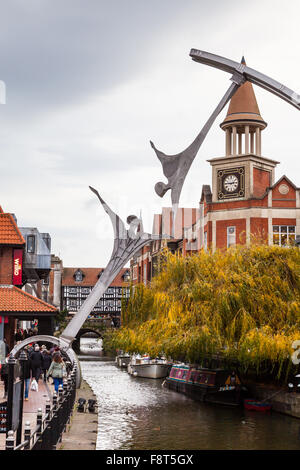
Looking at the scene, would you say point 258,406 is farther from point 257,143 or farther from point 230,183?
point 257,143

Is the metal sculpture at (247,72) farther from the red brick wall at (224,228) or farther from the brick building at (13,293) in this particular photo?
the brick building at (13,293)

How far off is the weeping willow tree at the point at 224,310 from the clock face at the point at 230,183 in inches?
629

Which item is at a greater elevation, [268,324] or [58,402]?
[268,324]

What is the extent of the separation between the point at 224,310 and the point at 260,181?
20.3 meters

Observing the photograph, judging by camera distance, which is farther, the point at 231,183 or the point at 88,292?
the point at 88,292

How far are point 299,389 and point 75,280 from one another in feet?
263

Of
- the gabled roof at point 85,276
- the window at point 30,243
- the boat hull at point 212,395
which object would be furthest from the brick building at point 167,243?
the gabled roof at point 85,276

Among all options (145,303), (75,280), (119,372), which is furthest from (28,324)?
(145,303)

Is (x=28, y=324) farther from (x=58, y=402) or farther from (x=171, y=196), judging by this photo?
(x=58, y=402)

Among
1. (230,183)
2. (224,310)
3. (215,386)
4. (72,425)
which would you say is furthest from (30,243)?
(72,425)

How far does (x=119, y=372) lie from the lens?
154 feet

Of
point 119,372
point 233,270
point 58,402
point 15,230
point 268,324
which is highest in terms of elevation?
point 15,230

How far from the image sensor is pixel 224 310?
22.6 metres

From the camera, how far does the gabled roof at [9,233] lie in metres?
33.1
